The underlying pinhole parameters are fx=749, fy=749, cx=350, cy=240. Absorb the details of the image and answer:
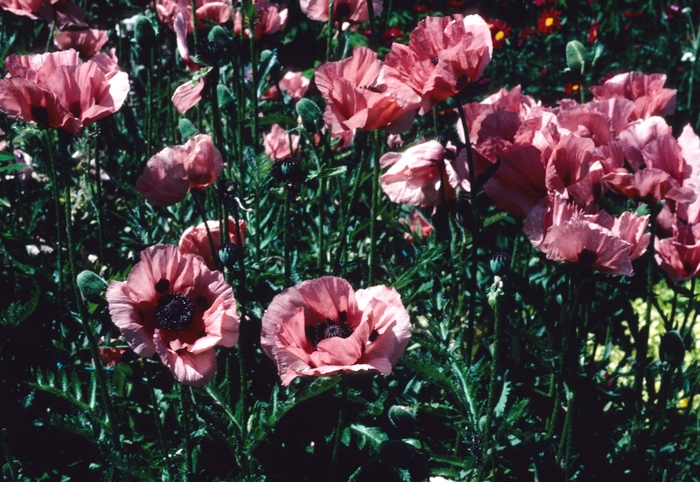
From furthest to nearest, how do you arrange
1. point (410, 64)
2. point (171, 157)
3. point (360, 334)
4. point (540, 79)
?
point (540, 79), point (171, 157), point (410, 64), point (360, 334)

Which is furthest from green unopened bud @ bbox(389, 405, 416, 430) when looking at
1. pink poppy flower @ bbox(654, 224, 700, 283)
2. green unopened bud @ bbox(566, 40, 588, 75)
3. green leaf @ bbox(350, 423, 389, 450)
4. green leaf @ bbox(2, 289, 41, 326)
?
green unopened bud @ bbox(566, 40, 588, 75)

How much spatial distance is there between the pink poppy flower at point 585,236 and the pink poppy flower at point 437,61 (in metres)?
0.27

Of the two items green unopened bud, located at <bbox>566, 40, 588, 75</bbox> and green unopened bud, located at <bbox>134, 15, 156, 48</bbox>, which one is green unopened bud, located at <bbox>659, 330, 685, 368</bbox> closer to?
green unopened bud, located at <bbox>566, 40, 588, 75</bbox>

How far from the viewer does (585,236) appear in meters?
1.27

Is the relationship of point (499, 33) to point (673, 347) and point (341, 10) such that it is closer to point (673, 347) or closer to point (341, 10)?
point (341, 10)

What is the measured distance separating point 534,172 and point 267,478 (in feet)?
2.83

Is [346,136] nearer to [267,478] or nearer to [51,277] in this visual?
[51,277]

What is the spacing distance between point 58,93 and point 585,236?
98 centimetres

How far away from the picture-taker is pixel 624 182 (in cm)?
144

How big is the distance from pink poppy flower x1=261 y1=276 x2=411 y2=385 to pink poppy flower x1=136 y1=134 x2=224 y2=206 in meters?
0.42

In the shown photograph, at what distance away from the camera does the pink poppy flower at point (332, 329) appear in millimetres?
1137

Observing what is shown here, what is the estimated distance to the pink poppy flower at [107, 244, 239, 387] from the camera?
47.8 inches

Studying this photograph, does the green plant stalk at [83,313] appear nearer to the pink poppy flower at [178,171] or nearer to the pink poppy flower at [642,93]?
the pink poppy flower at [178,171]

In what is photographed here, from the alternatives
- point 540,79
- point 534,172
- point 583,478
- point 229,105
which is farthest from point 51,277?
point 540,79
